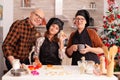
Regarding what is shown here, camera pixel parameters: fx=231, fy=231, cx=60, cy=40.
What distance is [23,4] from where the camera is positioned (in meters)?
5.73

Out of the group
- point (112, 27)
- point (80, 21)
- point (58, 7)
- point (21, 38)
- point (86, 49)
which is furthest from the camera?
point (58, 7)

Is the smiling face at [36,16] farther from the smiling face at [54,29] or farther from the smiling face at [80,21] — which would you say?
the smiling face at [80,21]

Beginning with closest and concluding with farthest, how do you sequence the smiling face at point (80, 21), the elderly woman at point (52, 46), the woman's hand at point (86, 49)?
1. the woman's hand at point (86, 49)
2. the smiling face at point (80, 21)
3. the elderly woman at point (52, 46)

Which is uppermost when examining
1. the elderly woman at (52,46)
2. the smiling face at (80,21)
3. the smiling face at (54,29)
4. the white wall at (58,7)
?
the white wall at (58,7)

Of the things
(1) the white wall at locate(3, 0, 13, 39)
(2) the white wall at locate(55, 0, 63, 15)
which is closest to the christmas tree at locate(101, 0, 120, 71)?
(2) the white wall at locate(55, 0, 63, 15)

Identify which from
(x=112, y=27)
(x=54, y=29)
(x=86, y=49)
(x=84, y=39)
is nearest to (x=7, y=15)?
(x=112, y=27)

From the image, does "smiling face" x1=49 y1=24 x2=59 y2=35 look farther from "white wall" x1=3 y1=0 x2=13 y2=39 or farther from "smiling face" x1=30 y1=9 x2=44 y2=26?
"white wall" x1=3 y1=0 x2=13 y2=39

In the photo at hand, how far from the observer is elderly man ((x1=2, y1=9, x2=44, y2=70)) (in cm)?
252

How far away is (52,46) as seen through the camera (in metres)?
2.62

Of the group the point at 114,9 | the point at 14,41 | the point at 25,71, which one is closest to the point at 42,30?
the point at 114,9

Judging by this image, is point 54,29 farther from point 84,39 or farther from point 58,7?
point 58,7

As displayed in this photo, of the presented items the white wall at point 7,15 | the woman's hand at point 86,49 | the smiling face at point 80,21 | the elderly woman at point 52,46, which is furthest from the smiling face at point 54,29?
the white wall at point 7,15

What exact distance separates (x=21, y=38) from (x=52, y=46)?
36cm

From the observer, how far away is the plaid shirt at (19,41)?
2533mm
